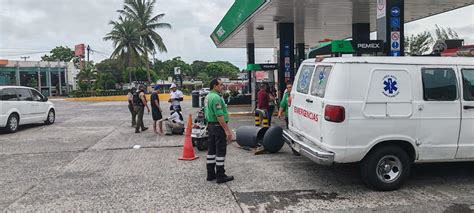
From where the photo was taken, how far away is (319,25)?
1852cm

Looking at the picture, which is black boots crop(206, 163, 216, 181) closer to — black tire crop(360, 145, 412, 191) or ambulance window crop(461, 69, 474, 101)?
Answer: black tire crop(360, 145, 412, 191)

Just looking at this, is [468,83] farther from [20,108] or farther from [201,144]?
[20,108]

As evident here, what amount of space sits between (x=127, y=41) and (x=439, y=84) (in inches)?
1715

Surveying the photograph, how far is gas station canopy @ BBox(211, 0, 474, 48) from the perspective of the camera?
1343cm

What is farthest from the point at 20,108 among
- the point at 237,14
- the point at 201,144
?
the point at 237,14

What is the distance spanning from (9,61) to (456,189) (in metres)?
59.4

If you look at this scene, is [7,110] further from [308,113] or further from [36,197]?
[308,113]

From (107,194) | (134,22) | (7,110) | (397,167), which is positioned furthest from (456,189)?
(134,22)

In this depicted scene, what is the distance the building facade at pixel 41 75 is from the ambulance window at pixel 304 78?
5378cm

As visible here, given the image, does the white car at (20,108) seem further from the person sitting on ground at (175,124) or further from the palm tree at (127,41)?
the palm tree at (127,41)

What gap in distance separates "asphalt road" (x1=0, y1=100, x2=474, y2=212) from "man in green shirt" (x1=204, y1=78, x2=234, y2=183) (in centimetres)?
24

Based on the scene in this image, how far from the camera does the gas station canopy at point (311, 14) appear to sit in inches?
529

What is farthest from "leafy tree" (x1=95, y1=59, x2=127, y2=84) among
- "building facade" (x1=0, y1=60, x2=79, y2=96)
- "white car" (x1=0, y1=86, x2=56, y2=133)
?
"white car" (x1=0, y1=86, x2=56, y2=133)

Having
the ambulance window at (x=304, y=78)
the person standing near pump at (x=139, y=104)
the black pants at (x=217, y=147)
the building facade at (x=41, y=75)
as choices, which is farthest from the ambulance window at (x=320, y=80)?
the building facade at (x=41, y=75)
